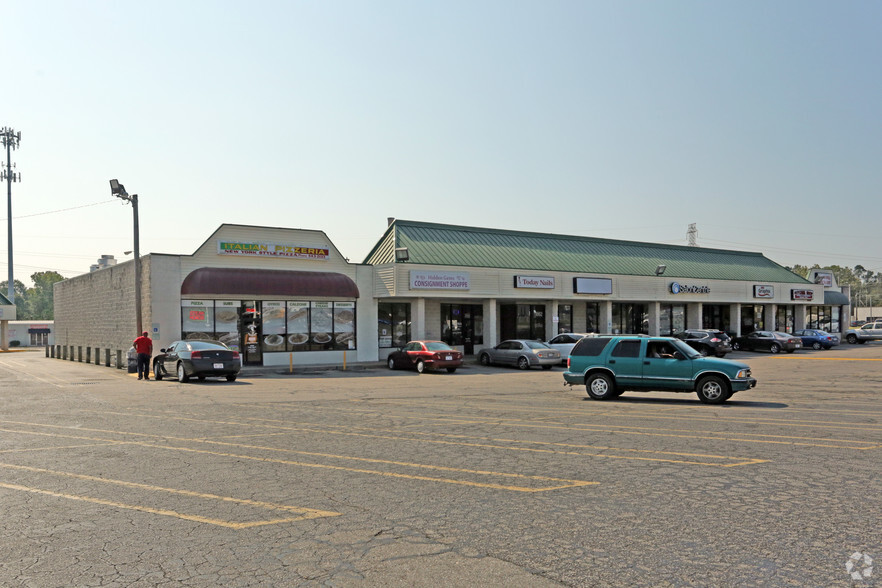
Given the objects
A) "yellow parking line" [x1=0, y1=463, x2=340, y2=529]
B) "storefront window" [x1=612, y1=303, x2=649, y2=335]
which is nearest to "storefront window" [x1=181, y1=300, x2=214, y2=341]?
"yellow parking line" [x1=0, y1=463, x2=340, y2=529]

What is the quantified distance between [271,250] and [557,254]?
1891cm

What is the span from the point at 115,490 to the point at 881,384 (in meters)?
22.5

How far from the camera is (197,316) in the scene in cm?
3091

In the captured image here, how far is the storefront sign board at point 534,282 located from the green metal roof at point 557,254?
652 millimetres

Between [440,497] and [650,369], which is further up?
[650,369]

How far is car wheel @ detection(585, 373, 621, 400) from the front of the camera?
60.1 ft

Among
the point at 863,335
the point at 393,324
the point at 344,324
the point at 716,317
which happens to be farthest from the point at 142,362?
the point at 863,335

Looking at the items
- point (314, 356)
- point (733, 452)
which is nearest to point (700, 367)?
point (733, 452)

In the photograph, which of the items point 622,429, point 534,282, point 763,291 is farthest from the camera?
point 763,291

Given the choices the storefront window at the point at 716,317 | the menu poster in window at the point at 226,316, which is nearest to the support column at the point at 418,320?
the menu poster in window at the point at 226,316

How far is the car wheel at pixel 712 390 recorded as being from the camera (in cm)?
1709

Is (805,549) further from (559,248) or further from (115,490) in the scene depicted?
(559,248)

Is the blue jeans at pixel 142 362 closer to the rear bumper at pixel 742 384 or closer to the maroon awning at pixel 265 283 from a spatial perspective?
the maroon awning at pixel 265 283

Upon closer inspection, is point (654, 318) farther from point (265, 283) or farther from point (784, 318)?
point (265, 283)
